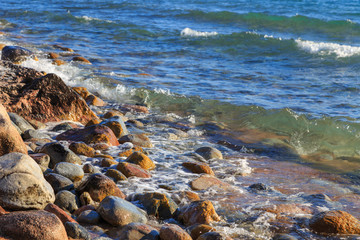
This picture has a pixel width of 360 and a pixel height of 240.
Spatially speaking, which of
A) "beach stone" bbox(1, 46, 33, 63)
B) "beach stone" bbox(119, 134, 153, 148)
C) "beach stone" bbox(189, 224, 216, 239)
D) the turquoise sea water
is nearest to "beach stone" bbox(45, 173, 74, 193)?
"beach stone" bbox(189, 224, 216, 239)

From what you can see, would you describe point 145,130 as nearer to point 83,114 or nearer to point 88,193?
point 83,114

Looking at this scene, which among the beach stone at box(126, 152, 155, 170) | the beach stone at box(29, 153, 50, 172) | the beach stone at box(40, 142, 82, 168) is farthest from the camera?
the beach stone at box(126, 152, 155, 170)

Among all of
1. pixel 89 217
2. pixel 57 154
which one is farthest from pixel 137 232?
pixel 57 154

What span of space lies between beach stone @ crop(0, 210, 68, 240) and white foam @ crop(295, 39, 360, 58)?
12.1 metres

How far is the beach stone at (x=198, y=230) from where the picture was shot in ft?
13.0

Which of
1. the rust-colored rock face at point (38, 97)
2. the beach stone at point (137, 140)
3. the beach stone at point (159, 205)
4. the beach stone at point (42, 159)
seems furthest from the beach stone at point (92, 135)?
the beach stone at point (159, 205)

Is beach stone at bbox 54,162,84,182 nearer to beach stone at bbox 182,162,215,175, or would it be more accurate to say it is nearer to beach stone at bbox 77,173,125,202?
beach stone at bbox 77,173,125,202

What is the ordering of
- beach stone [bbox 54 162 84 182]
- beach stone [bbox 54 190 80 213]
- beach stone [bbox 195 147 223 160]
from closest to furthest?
beach stone [bbox 54 190 80 213] < beach stone [bbox 54 162 84 182] < beach stone [bbox 195 147 223 160]

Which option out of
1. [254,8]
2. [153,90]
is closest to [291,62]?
[153,90]

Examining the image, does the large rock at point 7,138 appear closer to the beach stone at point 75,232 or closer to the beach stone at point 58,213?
the beach stone at point 58,213

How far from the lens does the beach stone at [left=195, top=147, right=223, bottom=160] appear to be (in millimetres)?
6176

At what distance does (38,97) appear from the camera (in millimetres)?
6664

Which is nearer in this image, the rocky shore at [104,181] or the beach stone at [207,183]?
the rocky shore at [104,181]

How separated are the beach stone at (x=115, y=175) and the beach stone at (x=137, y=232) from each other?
1.14 m
